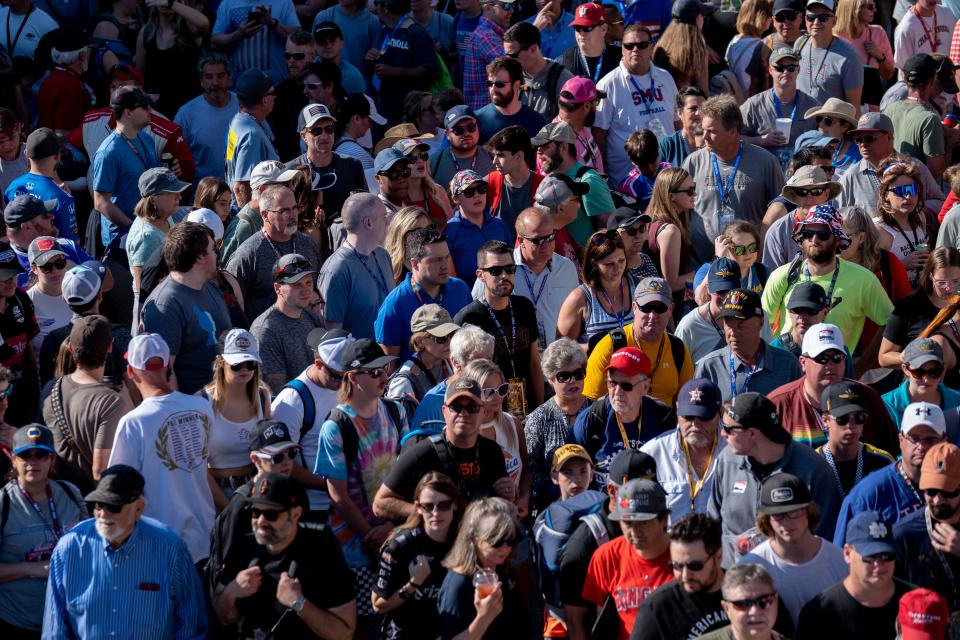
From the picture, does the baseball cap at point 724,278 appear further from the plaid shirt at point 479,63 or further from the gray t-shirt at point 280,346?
the plaid shirt at point 479,63

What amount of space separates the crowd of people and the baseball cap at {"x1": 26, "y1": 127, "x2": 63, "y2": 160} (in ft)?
0.06

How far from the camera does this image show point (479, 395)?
7.23 meters

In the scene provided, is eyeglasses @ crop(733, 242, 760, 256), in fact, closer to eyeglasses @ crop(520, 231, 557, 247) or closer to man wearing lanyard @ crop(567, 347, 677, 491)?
eyeglasses @ crop(520, 231, 557, 247)

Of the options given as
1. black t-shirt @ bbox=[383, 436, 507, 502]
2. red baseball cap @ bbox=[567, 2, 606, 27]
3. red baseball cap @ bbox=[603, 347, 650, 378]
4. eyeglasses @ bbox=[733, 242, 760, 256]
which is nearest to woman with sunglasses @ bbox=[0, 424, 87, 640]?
black t-shirt @ bbox=[383, 436, 507, 502]

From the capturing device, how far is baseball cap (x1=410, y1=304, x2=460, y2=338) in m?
8.20

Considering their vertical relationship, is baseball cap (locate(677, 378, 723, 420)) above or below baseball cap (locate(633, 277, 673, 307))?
above

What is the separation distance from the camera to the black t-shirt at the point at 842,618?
612cm

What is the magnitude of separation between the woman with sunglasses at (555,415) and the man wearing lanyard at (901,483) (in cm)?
156

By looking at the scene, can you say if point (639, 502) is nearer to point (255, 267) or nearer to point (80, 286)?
point (80, 286)

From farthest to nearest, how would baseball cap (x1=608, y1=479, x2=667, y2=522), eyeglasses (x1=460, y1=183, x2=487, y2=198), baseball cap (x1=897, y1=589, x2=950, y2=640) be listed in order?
1. eyeglasses (x1=460, y1=183, x2=487, y2=198)
2. baseball cap (x1=608, y1=479, x2=667, y2=522)
3. baseball cap (x1=897, y1=589, x2=950, y2=640)

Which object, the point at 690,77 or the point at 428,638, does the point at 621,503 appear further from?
the point at 690,77

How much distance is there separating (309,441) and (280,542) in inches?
46.8

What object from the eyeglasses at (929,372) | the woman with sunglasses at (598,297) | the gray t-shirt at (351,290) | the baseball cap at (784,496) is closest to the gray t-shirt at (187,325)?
the gray t-shirt at (351,290)

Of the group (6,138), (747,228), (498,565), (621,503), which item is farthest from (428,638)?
(6,138)
